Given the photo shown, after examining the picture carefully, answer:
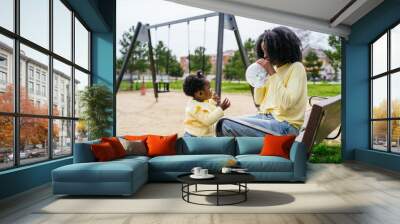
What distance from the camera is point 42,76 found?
20.1 feet

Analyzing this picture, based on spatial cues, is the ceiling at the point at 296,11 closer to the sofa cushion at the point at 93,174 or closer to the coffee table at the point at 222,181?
the coffee table at the point at 222,181

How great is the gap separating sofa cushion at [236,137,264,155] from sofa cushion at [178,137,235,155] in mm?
101

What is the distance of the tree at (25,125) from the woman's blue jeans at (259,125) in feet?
10.9

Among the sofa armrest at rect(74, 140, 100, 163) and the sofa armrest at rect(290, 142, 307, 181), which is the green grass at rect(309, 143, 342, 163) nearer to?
the sofa armrest at rect(290, 142, 307, 181)

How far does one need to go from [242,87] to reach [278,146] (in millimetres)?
2886

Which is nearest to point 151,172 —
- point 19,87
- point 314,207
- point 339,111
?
point 19,87

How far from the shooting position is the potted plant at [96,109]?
781 centimetres

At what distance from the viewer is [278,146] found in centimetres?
630

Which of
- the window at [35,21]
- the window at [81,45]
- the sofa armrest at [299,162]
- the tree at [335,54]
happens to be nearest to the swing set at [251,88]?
the tree at [335,54]

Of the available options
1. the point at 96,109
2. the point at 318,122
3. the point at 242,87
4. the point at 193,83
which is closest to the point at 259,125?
the point at 242,87

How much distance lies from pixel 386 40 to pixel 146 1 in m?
5.44

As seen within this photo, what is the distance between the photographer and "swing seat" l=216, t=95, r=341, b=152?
26.8 ft

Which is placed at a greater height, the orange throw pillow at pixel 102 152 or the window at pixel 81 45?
the window at pixel 81 45

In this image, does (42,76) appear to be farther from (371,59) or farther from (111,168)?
(371,59)
